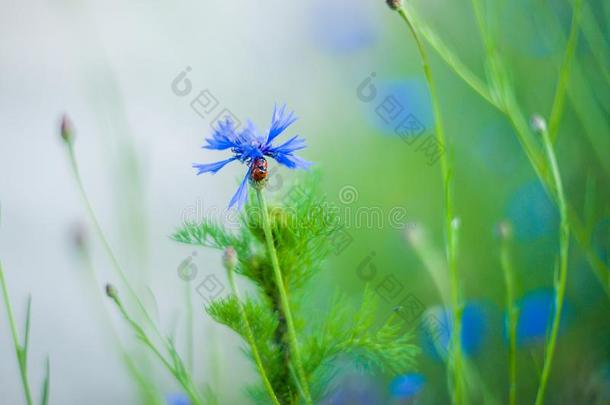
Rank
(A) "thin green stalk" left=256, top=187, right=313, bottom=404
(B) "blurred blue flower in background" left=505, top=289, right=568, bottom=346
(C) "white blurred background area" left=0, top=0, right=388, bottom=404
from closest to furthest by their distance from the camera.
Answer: (A) "thin green stalk" left=256, top=187, right=313, bottom=404
(B) "blurred blue flower in background" left=505, top=289, right=568, bottom=346
(C) "white blurred background area" left=0, top=0, right=388, bottom=404

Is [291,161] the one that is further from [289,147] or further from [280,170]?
[280,170]

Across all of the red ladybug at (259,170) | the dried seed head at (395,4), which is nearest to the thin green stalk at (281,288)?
the red ladybug at (259,170)

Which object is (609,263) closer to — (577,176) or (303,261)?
(577,176)

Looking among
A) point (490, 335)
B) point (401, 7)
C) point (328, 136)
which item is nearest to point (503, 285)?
point (490, 335)

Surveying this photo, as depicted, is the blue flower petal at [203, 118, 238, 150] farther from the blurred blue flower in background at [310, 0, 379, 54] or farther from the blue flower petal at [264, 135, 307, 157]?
the blurred blue flower in background at [310, 0, 379, 54]

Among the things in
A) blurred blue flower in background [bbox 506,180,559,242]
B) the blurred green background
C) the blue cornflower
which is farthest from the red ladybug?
blurred blue flower in background [bbox 506,180,559,242]
